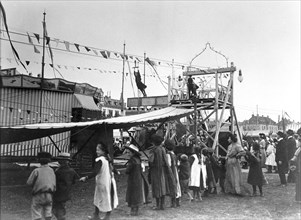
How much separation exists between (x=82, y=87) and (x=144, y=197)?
15.3 metres

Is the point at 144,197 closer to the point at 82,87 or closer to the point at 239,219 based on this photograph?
the point at 239,219

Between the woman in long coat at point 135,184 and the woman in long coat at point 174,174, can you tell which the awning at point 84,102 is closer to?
the woman in long coat at point 174,174

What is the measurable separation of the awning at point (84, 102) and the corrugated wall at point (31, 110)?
1.22 ft

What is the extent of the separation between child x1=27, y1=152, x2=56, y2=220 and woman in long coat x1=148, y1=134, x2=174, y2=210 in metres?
2.53

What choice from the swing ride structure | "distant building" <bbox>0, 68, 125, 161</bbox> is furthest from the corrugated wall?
the swing ride structure

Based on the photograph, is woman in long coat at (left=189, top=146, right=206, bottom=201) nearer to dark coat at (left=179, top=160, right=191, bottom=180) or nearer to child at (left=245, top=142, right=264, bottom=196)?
dark coat at (left=179, top=160, right=191, bottom=180)

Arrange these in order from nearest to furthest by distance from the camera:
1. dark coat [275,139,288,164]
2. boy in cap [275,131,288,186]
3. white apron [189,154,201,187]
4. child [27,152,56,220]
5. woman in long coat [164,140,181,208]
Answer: child [27,152,56,220], woman in long coat [164,140,181,208], white apron [189,154,201,187], boy in cap [275,131,288,186], dark coat [275,139,288,164]

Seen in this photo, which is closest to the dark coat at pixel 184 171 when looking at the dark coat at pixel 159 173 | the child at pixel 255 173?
the dark coat at pixel 159 173

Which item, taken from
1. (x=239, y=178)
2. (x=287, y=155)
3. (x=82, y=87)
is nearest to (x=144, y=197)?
(x=239, y=178)

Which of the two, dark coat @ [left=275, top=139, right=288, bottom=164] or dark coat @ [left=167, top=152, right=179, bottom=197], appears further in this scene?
dark coat @ [left=275, top=139, right=288, bottom=164]

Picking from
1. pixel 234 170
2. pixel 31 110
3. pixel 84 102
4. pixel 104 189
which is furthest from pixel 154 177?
pixel 84 102

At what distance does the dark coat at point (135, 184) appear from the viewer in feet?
22.7

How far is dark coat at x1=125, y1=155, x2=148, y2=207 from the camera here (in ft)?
22.7

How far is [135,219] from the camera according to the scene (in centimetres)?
656
